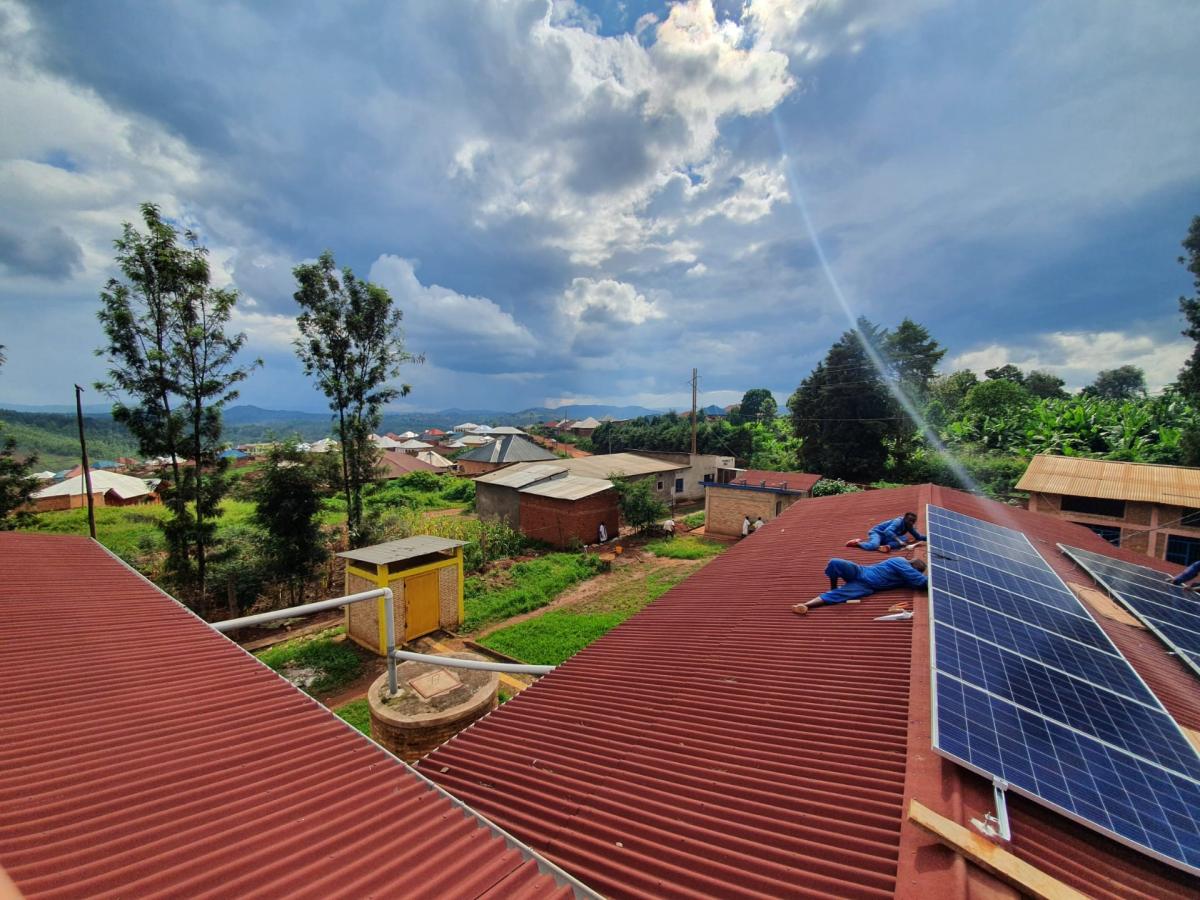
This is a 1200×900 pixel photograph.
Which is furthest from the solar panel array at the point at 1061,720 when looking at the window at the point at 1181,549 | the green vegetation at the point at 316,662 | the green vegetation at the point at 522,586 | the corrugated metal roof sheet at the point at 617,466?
the corrugated metal roof sheet at the point at 617,466

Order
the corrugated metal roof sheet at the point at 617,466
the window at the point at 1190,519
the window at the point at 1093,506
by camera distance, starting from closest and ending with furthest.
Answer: the window at the point at 1190,519, the window at the point at 1093,506, the corrugated metal roof sheet at the point at 617,466

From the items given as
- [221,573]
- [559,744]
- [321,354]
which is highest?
[321,354]

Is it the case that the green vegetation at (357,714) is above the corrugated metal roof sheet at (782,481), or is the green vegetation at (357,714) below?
below

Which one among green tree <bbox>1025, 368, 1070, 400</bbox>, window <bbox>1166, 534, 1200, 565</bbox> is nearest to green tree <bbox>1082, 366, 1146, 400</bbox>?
green tree <bbox>1025, 368, 1070, 400</bbox>

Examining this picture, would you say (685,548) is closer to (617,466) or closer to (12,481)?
(617,466)

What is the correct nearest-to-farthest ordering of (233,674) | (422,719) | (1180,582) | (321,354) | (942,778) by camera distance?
(942,778) → (233,674) → (422,719) → (1180,582) → (321,354)

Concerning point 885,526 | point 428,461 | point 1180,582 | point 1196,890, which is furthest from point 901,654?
point 428,461

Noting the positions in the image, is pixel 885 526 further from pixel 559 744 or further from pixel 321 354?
pixel 321 354

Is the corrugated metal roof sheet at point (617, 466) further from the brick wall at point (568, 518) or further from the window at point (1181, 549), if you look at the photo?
the window at point (1181, 549)
